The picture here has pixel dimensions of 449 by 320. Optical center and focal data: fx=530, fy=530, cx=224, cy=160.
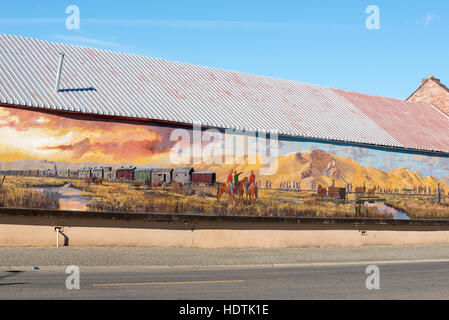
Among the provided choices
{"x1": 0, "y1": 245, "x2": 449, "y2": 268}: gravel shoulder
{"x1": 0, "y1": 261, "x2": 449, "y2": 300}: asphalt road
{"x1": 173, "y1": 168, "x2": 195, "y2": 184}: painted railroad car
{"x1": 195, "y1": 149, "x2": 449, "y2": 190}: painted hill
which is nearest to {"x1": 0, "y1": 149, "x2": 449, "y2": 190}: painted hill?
{"x1": 195, "y1": 149, "x2": 449, "y2": 190}: painted hill

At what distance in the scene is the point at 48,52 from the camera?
24828 millimetres

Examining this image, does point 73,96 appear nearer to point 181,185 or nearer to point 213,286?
point 181,185

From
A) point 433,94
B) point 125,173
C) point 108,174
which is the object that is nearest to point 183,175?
point 125,173

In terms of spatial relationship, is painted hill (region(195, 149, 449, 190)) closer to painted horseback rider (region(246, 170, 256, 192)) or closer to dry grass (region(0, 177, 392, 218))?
painted horseback rider (region(246, 170, 256, 192))

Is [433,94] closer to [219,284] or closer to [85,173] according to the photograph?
[85,173]

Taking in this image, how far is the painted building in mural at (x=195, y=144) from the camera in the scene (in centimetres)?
2086

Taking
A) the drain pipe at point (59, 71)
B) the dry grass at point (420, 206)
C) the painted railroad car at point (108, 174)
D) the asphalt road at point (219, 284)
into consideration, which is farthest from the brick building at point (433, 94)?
the drain pipe at point (59, 71)

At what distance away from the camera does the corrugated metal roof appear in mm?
22625

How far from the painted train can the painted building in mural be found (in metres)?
0.04

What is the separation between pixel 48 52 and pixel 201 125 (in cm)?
808

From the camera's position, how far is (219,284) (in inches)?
490

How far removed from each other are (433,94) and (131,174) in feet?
88.4

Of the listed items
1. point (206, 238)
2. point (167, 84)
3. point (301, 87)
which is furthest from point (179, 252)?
point (301, 87)
